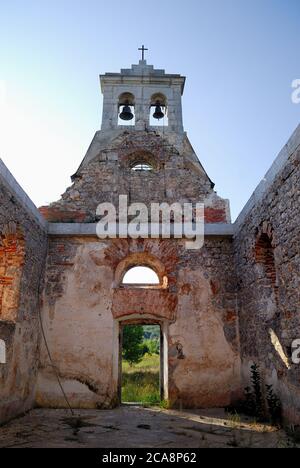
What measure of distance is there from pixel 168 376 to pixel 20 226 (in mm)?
A: 4175

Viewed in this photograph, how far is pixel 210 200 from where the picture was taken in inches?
342

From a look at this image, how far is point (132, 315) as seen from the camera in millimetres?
7812

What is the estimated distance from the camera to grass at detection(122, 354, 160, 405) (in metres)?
8.90

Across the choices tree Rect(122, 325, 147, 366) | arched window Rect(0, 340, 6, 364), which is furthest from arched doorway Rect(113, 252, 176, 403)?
tree Rect(122, 325, 147, 366)

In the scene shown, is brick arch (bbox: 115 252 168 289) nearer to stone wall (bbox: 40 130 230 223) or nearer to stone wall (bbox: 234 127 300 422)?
stone wall (bbox: 40 130 230 223)

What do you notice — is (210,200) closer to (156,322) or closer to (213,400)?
(156,322)

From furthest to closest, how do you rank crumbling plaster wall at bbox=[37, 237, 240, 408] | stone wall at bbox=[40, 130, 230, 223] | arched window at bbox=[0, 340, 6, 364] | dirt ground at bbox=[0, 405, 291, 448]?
stone wall at bbox=[40, 130, 230, 223] → crumbling plaster wall at bbox=[37, 237, 240, 408] → arched window at bbox=[0, 340, 6, 364] → dirt ground at bbox=[0, 405, 291, 448]

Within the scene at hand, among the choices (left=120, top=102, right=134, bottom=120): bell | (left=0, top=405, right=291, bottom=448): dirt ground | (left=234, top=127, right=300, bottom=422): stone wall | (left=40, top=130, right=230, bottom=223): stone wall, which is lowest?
(left=0, top=405, right=291, bottom=448): dirt ground

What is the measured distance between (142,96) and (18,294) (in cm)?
764

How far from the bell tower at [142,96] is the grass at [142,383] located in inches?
295

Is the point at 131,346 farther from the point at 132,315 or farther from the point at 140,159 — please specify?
the point at 140,159

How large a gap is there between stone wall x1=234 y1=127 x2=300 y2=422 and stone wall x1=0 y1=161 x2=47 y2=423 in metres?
4.24

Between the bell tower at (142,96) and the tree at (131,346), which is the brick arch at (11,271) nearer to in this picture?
the bell tower at (142,96)

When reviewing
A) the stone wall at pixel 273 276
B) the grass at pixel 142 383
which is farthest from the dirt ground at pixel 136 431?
the grass at pixel 142 383
